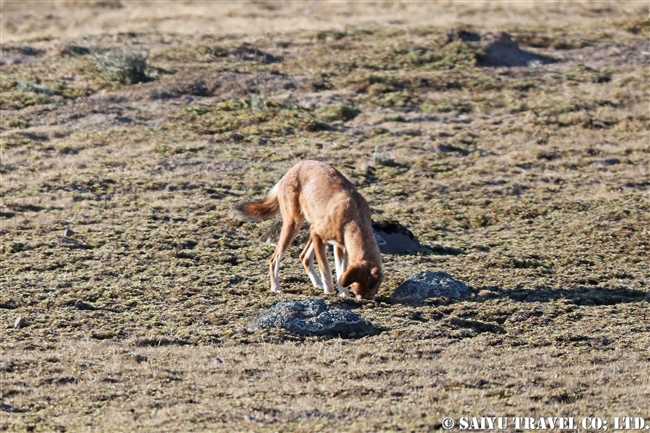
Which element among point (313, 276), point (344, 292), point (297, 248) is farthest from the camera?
point (297, 248)

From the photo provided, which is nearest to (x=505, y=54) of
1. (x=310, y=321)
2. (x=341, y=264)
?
(x=341, y=264)

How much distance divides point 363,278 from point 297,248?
10.4 feet

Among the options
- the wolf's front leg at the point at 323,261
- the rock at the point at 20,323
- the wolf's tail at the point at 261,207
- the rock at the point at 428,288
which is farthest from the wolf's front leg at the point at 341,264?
the rock at the point at 20,323

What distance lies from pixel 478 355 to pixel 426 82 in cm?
1573

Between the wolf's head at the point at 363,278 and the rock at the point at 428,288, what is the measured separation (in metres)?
0.62

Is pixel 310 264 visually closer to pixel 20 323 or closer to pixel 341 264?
pixel 341 264

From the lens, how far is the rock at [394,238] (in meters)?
13.8

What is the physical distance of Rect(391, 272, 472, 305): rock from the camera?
11.4 m

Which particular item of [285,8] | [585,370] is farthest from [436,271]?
[285,8]

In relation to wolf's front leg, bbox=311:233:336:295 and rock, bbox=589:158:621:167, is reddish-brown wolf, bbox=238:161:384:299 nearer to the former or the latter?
wolf's front leg, bbox=311:233:336:295

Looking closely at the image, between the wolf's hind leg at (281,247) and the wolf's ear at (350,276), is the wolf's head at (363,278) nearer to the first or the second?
the wolf's ear at (350,276)

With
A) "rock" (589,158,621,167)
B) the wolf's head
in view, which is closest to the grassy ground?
"rock" (589,158,621,167)

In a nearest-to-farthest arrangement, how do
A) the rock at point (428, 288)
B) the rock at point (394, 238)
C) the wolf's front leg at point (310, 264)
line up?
1. the rock at point (428, 288)
2. the wolf's front leg at point (310, 264)
3. the rock at point (394, 238)

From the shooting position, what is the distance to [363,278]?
426 inches
